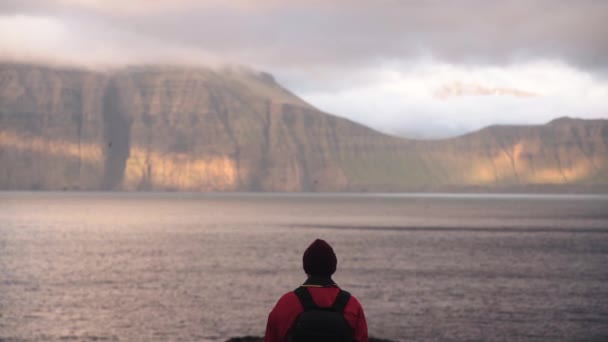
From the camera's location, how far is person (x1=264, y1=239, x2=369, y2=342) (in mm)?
9477

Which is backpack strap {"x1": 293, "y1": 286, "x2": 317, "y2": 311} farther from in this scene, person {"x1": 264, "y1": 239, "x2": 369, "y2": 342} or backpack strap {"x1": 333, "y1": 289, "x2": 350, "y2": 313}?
backpack strap {"x1": 333, "y1": 289, "x2": 350, "y2": 313}

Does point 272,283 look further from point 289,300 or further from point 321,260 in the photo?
point 289,300

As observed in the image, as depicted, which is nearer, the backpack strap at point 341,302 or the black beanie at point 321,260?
the backpack strap at point 341,302

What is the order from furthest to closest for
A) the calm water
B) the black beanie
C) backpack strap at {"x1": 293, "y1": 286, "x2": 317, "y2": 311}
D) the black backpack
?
1. the calm water
2. the black beanie
3. backpack strap at {"x1": 293, "y1": 286, "x2": 317, "y2": 311}
4. the black backpack

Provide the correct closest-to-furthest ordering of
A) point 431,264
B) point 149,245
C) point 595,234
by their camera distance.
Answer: point 431,264, point 149,245, point 595,234

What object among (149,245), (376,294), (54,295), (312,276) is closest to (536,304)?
(376,294)

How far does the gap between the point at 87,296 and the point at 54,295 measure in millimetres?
3114

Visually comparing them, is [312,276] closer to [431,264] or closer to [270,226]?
[431,264]

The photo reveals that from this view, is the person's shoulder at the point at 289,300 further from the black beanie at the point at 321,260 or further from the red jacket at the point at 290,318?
the black beanie at the point at 321,260

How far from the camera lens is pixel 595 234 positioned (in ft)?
531

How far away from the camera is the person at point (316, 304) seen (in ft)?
31.1

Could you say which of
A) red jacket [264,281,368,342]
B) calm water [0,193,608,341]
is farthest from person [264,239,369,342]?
calm water [0,193,608,341]

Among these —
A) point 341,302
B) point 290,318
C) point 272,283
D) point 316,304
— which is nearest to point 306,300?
point 316,304

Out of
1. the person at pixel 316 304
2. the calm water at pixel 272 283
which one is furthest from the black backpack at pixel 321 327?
the calm water at pixel 272 283
